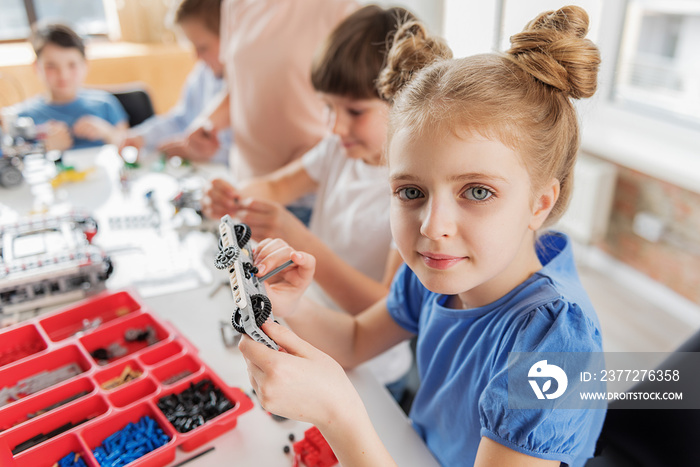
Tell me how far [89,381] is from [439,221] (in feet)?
1.85

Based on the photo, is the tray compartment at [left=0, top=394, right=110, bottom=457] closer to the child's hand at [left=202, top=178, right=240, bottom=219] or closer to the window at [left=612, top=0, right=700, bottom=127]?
the child's hand at [left=202, top=178, right=240, bottom=219]

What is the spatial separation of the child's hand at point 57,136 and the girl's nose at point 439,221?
1.66 meters

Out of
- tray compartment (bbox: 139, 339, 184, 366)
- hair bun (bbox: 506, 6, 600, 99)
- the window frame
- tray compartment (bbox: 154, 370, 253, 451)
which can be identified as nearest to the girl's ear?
hair bun (bbox: 506, 6, 600, 99)

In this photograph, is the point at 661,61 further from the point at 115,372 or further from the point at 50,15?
the point at 50,15

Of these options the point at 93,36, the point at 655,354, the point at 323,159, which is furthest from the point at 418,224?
the point at 93,36

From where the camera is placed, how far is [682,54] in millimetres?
2109

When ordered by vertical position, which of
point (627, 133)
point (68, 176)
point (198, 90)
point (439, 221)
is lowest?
point (627, 133)

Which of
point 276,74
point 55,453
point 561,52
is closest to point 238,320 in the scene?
point 55,453

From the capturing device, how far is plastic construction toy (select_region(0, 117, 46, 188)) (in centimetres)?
151

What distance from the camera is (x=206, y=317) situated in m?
0.98

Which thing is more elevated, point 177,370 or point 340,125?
point 340,125

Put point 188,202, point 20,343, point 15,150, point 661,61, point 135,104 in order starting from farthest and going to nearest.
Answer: point 135,104 → point 661,61 → point 15,150 → point 188,202 → point 20,343

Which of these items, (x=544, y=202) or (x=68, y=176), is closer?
(x=544, y=202)

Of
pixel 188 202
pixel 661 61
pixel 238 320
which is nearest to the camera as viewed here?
pixel 238 320
